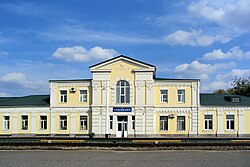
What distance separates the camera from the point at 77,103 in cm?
4181

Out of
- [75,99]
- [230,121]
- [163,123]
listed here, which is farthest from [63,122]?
[230,121]

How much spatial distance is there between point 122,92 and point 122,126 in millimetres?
3702

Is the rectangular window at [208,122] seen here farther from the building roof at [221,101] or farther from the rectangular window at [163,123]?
the rectangular window at [163,123]

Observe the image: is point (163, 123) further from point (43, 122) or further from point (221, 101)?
point (43, 122)

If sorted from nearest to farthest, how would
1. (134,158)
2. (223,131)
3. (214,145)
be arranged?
1. (134,158)
2. (214,145)
3. (223,131)

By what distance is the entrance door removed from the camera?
133ft

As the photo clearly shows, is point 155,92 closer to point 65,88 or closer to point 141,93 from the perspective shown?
point 141,93

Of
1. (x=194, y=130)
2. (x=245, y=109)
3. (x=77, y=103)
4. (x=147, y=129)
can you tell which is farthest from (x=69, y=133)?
(x=245, y=109)

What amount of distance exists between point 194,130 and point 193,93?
399 centimetres

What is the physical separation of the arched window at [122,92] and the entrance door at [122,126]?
1867 mm

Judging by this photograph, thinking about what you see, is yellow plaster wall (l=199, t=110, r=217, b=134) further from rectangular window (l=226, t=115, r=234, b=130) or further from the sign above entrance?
the sign above entrance

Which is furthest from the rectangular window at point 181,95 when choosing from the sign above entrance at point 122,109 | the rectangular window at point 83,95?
the rectangular window at point 83,95

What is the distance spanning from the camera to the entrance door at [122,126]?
40562 millimetres

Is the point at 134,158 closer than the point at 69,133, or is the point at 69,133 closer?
the point at 134,158
